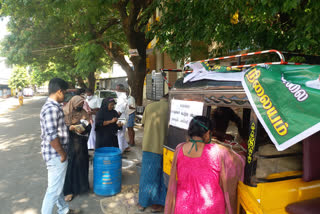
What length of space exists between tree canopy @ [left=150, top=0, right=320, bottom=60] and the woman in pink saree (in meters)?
2.17

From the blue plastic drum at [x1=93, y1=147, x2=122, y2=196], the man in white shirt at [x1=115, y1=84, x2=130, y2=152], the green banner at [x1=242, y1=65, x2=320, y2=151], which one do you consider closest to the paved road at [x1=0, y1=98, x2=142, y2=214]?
the blue plastic drum at [x1=93, y1=147, x2=122, y2=196]

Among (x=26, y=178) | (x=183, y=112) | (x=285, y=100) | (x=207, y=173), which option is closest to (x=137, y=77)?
(x=26, y=178)

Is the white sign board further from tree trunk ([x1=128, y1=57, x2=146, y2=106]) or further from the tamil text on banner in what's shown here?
tree trunk ([x1=128, y1=57, x2=146, y2=106])

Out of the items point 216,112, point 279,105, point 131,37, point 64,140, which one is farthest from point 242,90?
point 131,37

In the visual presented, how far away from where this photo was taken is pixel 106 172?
4.32 m

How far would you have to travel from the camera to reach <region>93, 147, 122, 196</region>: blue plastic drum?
4.30 metres

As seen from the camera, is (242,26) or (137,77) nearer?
(242,26)

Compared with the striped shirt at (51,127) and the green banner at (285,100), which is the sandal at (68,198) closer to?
the striped shirt at (51,127)

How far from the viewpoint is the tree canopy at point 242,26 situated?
11.7 ft

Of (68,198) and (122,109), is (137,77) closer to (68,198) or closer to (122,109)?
(122,109)

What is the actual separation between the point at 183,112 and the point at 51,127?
161cm

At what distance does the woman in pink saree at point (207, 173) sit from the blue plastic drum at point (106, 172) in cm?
224

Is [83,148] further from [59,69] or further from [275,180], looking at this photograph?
[59,69]

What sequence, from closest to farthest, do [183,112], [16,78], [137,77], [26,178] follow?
[183,112] < [26,178] < [137,77] < [16,78]
